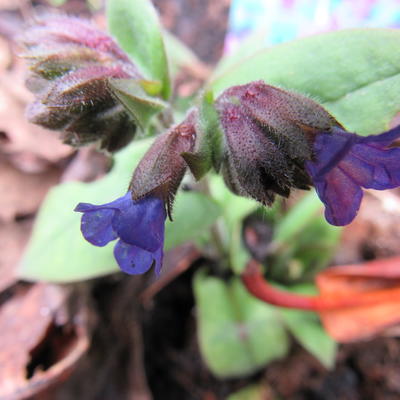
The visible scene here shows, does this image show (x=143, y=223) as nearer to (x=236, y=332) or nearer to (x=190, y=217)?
(x=190, y=217)

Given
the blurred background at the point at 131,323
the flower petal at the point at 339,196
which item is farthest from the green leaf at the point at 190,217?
the flower petal at the point at 339,196

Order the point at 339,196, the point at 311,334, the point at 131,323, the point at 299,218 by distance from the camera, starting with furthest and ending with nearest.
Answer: the point at 131,323
the point at 299,218
the point at 311,334
the point at 339,196

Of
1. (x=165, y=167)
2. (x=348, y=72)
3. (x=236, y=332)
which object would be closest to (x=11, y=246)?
(x=236, y=332)

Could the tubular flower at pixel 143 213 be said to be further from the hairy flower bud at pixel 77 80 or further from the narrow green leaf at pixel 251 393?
the narrow green leaf at pixel 251 393

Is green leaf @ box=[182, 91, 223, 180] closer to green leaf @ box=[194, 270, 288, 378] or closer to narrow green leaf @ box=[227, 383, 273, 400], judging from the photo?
green leaf @ box=[194, 270, 288, 378]

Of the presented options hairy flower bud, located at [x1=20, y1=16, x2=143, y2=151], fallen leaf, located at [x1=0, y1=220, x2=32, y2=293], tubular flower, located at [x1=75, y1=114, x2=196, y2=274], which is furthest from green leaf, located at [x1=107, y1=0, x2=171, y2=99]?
fallen leaf, located at [x1=0, y1=220, x2=32, y2=293]

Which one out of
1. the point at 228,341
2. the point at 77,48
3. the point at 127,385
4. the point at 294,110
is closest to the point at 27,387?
the point at 127,385
